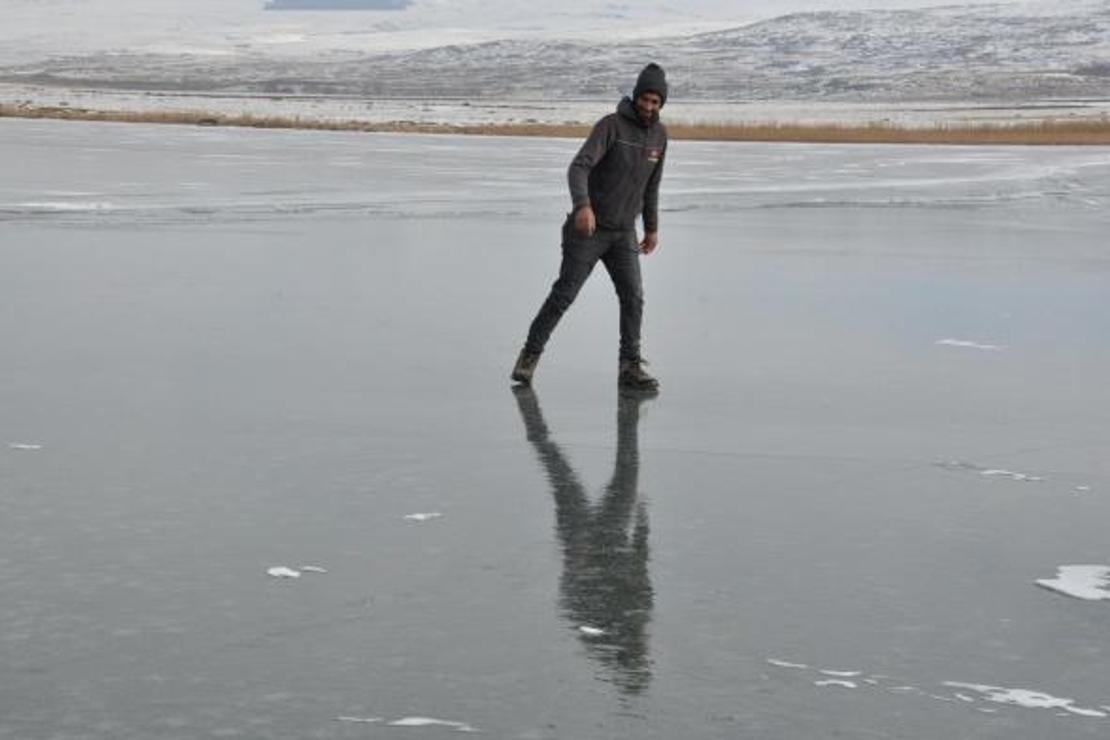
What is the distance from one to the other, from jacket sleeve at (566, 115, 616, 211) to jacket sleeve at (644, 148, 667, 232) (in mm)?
374

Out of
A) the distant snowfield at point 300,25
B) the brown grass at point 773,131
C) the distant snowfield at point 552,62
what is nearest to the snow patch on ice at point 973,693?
the brown grass at point 773,131

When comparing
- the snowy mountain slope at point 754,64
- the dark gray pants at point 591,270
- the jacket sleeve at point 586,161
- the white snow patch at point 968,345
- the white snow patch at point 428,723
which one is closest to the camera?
the white snow patch at point 428,723

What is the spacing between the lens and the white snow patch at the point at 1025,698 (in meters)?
4.55

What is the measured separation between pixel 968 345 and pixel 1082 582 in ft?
17.7

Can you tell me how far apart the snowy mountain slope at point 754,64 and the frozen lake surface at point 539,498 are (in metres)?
86.0

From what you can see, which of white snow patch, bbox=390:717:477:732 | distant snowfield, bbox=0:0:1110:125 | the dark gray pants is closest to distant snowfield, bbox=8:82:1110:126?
distant snowfield, bbox=0:0:1110:125

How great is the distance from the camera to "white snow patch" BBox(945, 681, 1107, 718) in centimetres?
455

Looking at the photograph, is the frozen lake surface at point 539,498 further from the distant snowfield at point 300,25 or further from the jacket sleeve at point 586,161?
the distant snowfield at point 300,25

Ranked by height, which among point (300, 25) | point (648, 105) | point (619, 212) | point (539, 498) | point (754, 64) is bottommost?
point (300, 25)

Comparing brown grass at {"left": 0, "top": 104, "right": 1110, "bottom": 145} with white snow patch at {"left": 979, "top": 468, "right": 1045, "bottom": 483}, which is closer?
white snow patch at {"left": 979, "top": 468, "right": 1045, "bottom": 483}

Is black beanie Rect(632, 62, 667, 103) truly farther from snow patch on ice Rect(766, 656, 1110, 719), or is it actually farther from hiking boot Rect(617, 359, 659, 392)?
snow patch on ice Rect(766, 656, 1110, 719)

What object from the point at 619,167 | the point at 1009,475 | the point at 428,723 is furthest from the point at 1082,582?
the point at 619,167

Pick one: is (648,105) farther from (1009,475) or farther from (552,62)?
(552,62)

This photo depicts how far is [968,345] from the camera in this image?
436 inches
